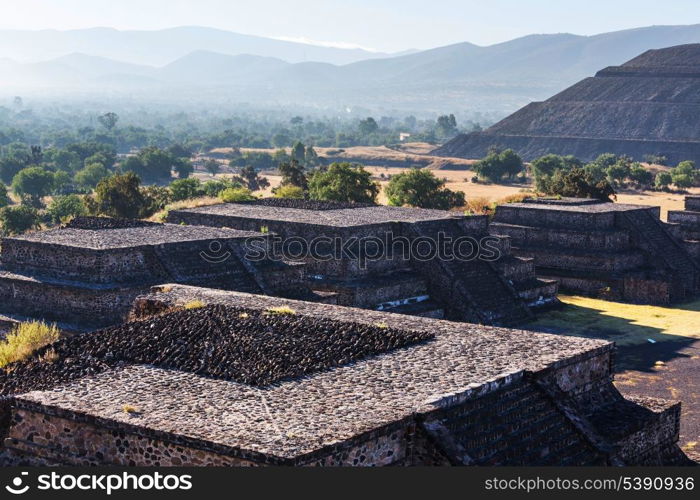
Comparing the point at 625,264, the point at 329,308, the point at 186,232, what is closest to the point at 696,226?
the point at 625,264

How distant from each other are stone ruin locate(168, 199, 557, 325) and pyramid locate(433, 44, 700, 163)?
298 feet

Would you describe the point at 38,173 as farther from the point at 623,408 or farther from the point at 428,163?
the point at 623,408

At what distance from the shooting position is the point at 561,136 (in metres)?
137

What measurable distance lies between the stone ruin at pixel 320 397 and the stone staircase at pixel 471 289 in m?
11.9

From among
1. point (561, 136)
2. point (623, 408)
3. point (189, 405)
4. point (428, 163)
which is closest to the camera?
point (189, 405)

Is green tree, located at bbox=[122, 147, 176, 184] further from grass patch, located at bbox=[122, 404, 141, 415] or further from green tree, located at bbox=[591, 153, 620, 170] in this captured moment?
grass patch, located at bbox=[122, 404, 141, 415]

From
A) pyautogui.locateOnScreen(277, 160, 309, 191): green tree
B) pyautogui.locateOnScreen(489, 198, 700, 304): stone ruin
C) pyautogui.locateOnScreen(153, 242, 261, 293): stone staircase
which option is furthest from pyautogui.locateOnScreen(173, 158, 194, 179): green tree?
Result: pyautogui.locateOnScreen(153, 242, 261, 293): stone staircase

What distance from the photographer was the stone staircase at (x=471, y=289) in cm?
3247

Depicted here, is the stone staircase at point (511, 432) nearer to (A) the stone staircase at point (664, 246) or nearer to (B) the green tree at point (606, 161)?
(A) the stone staircase at point (664, 246)

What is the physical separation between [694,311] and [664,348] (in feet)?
24.3

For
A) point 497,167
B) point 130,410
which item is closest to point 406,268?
point 130,410

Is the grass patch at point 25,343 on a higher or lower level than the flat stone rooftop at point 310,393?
lower

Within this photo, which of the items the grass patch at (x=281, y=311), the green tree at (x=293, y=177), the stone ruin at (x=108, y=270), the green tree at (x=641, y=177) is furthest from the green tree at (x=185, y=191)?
the grass patch at (x=281, y=311)

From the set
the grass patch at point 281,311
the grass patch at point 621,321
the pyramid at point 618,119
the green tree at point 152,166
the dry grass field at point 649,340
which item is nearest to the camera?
the grass patch at point 281,311
